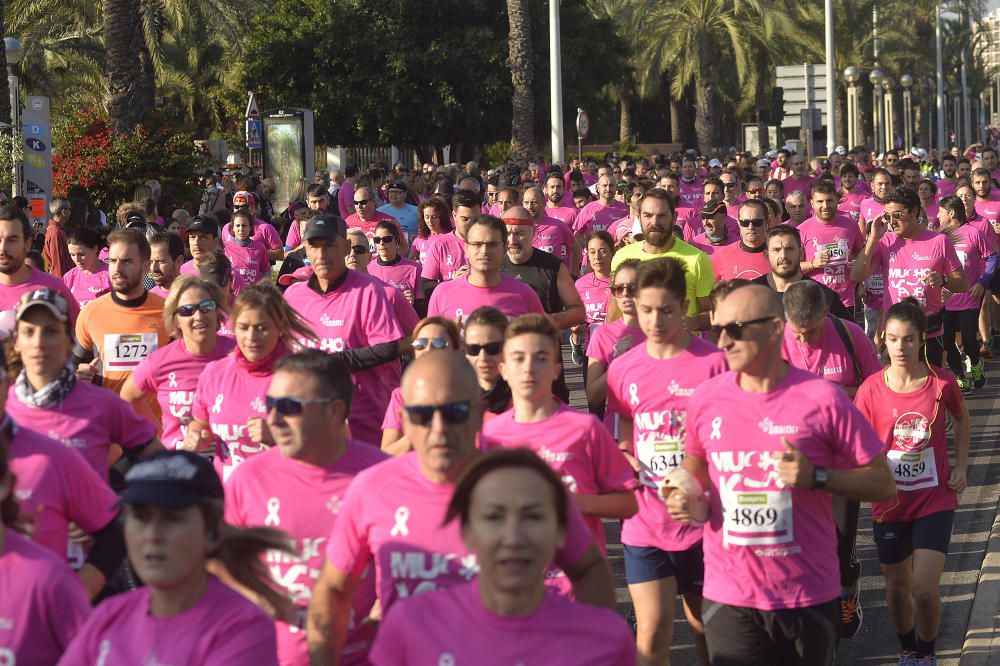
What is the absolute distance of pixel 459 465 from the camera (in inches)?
160

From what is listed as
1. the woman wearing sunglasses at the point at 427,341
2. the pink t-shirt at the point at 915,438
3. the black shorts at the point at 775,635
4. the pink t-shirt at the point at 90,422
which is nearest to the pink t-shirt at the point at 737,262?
the pink t-shirt at the point at 915,438

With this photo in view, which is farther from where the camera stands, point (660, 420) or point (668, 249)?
point (668, 249)

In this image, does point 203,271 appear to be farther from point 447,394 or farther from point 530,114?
point 530,114

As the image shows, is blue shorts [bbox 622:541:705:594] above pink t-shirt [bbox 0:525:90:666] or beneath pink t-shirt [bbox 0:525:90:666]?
beneath

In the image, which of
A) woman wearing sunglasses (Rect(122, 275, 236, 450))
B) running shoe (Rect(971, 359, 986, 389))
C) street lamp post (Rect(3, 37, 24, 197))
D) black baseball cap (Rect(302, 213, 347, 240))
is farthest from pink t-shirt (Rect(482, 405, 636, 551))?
street lamp post (Rect(3, 37, 24, 197))

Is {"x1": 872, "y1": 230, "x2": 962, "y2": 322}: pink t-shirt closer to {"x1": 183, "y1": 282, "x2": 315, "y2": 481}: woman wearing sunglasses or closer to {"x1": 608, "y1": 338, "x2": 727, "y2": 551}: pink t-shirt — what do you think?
{"x1": 608, "y1": 338, "x2": 727, "y2": 551}: pink t-shirt

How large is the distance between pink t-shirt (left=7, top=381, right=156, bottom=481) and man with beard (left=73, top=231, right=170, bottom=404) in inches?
96.4

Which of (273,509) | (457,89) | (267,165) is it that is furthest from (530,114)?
(273,509)

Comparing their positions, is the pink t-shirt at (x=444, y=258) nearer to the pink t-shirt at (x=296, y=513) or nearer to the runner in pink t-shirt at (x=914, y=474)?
the runner in pink t-shirt at (x=914, y=474)

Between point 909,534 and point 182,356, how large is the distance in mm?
3181

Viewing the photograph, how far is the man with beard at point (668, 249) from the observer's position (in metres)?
8.63

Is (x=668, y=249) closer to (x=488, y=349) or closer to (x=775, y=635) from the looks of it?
(x=488, y=349)

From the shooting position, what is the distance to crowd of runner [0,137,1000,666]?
3.55 meters

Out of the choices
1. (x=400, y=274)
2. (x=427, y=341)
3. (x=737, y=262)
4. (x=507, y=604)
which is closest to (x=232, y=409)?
(x=427, y=341)
